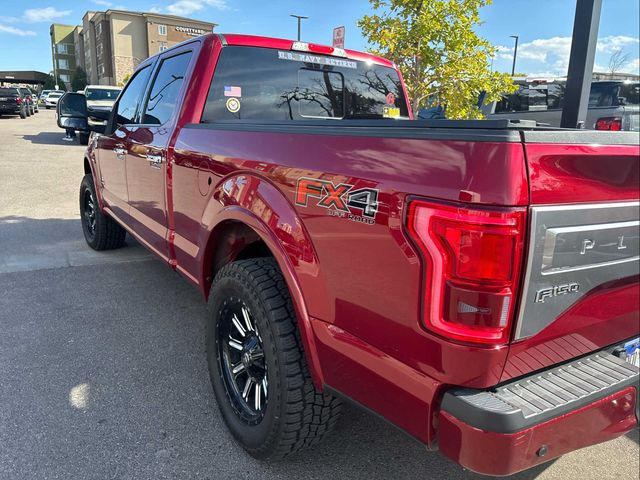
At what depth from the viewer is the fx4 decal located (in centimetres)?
161

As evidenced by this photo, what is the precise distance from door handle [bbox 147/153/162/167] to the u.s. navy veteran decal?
3.38 ft

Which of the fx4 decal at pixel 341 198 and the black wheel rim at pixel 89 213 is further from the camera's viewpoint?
the black wheel rim at pixel 89 213

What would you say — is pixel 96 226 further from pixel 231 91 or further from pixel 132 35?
pixel 132 35

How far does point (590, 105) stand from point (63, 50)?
381ft

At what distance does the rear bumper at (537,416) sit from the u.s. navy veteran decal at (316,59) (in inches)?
101

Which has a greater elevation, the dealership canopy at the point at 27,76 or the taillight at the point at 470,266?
the dealership canopy at the point at 27,76

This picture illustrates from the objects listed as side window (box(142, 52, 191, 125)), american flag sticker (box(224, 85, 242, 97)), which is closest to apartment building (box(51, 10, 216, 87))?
side window (box(142, 52, 191, 125))

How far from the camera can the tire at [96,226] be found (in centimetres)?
525

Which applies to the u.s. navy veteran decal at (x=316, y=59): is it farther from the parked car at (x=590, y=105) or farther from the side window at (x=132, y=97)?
the parked car at (x=590, y=105)

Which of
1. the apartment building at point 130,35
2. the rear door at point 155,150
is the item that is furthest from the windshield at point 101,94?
the apartment building at point 130,35

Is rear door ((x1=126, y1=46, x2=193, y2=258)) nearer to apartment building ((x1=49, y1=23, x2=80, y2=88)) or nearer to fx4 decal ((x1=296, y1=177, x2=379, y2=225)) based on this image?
fx4 decal ((x1=296, y1=177, x2=379, y2=225))

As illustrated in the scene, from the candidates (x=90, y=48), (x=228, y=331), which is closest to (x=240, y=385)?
(x=228, y=331)

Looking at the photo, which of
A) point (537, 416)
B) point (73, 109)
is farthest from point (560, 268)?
point (73, 109)

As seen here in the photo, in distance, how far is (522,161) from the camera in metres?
1.34
